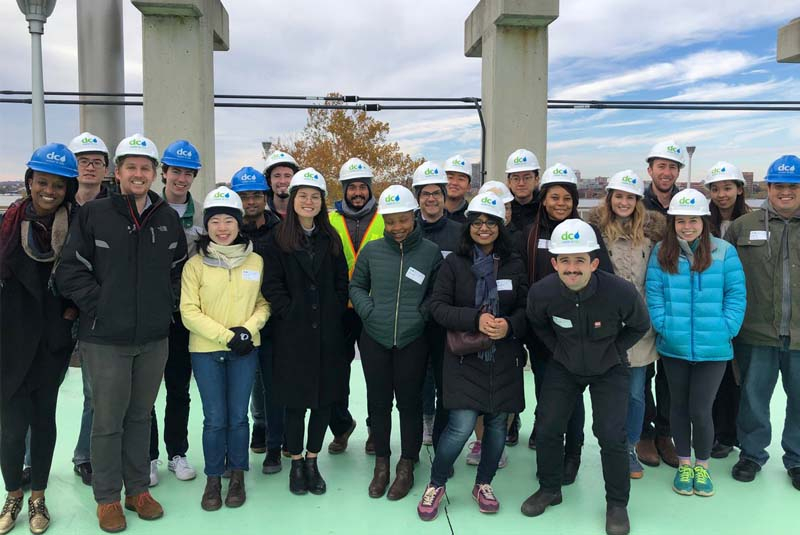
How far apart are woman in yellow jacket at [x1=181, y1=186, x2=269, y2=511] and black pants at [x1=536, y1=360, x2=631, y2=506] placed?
1.84m

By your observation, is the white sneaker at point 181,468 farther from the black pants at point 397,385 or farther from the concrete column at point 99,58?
the concrete column at point 99,58

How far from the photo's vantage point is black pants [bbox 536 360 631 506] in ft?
11.6

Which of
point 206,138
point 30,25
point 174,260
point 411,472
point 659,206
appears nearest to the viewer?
point 174,260

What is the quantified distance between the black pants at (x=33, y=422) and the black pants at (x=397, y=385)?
1.82 m

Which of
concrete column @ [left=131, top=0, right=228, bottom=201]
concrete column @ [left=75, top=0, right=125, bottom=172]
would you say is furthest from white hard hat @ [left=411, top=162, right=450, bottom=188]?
concrete column @ [left=75, top=0, right=125, bottom=172]

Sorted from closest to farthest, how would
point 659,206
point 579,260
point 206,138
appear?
point 579,260
point 659,206
point 206,138

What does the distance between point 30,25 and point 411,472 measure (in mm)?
7012

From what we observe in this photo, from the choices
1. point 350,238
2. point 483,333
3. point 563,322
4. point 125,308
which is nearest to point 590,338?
point 563,322

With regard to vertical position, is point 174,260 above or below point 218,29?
below

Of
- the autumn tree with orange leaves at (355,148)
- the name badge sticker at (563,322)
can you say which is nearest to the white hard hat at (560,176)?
the name badge sticker at (563,322)

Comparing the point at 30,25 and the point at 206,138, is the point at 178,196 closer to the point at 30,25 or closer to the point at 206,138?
the point at 206,138

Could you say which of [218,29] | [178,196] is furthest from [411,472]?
[218,29]

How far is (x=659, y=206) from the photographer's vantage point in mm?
4492

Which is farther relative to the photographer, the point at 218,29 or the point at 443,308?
the point at 218,29
